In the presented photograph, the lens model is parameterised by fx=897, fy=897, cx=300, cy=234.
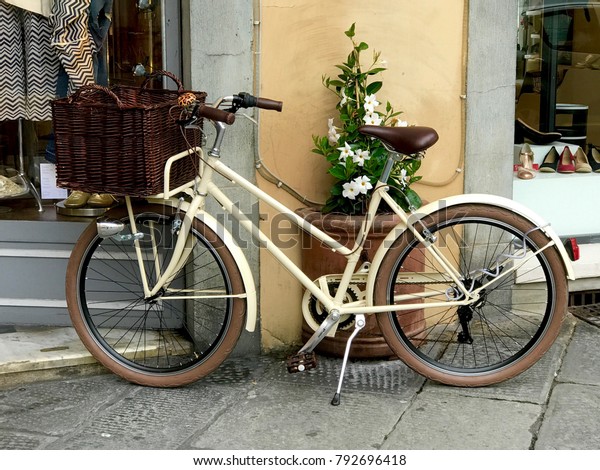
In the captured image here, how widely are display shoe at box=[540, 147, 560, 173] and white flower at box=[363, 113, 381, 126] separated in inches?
59.3

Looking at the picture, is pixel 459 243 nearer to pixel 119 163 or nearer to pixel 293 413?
pixel 293 413

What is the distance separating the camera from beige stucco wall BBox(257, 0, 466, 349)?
490cm

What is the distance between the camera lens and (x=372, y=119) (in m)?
4.74

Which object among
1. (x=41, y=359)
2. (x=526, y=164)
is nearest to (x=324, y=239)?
(x=41, y=359)

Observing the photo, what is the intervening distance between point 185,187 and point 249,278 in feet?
1.78

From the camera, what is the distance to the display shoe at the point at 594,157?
5.83 metres

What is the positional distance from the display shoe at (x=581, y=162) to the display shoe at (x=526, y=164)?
0.33 metres

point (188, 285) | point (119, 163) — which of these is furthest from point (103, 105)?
point (188, 285)

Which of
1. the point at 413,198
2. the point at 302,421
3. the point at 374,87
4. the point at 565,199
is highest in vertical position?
the point at 374,87

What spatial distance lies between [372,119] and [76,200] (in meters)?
1.93

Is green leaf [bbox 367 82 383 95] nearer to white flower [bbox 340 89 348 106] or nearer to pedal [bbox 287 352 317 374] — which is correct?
white flower [bbox 340 89 348 106]

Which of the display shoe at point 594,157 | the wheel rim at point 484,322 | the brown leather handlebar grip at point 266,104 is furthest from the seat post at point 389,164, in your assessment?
the display shoe at point 594,157

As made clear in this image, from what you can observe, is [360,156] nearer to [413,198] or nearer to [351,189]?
[351,189]

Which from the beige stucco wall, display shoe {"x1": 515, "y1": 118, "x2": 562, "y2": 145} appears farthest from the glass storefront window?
the beige stucco wall
